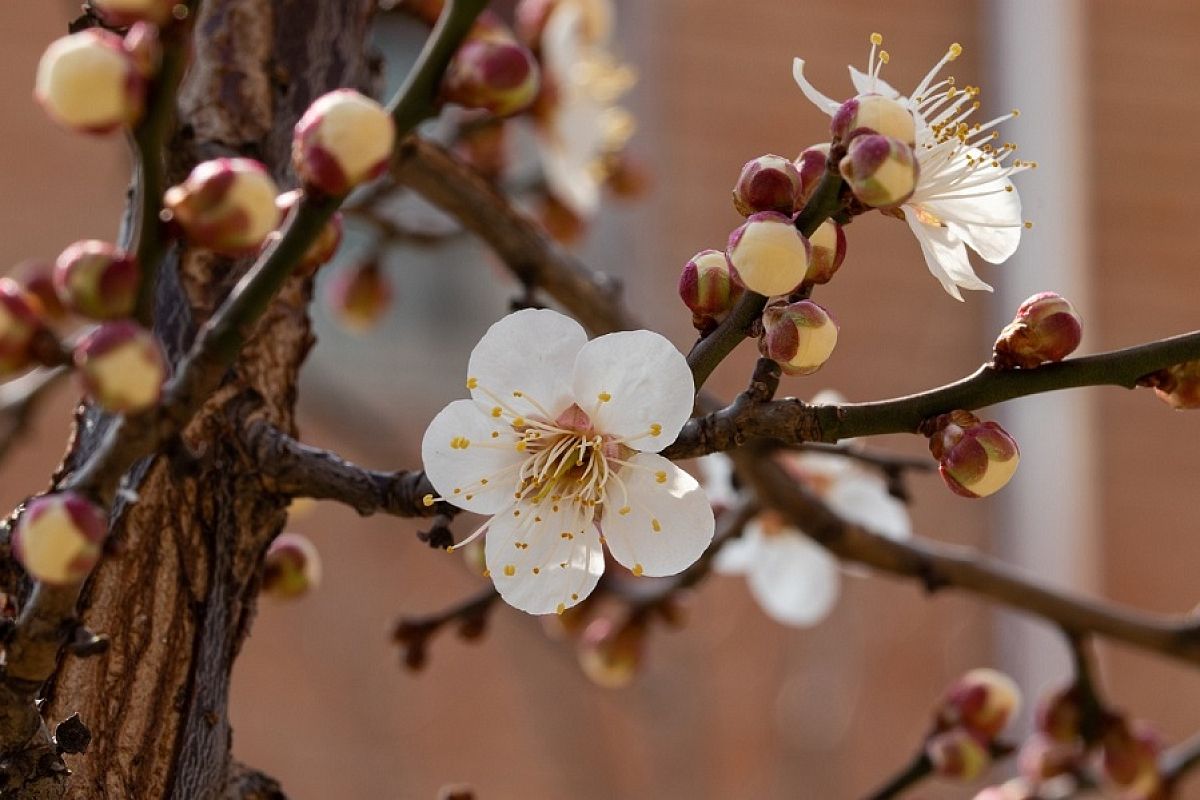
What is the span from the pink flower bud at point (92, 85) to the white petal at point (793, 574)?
889mm

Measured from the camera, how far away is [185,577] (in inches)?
29.5

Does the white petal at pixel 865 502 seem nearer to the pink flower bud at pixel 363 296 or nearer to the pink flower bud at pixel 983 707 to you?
the pink flower bud at pixel 983 707

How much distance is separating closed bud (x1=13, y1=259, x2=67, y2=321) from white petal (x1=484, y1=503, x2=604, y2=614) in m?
0.21

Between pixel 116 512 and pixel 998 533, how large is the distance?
2.88 meters

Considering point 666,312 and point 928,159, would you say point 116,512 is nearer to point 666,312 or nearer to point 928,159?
point 928,159

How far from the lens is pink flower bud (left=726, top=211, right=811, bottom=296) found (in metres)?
0.59

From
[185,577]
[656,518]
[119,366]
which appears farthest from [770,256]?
[185,577]

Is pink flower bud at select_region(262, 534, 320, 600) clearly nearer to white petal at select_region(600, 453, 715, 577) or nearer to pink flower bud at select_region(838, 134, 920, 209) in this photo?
white petal at select_region(600, 453, 715, 577)

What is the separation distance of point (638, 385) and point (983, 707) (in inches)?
23.7


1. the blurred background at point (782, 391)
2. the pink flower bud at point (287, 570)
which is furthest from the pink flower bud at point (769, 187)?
the blurred background at point (782, 391)

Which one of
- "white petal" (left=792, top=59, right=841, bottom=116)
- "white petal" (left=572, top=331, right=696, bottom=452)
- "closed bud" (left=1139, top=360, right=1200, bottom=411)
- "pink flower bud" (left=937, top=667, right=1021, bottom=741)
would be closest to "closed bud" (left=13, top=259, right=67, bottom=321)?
"white petal" (left=572, top=331, right=696, bottom=452)

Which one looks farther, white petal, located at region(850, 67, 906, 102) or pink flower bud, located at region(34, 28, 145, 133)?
white petal, located at region(850, 67, 906, 102)

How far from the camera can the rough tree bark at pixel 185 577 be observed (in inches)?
27.9

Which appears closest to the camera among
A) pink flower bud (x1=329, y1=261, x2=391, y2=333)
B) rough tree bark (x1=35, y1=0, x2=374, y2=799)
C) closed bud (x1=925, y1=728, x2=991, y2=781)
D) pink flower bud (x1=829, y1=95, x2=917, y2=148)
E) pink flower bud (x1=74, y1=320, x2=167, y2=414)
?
pink flower bud (x1=74, y1=320, x2=167, y2=414)
